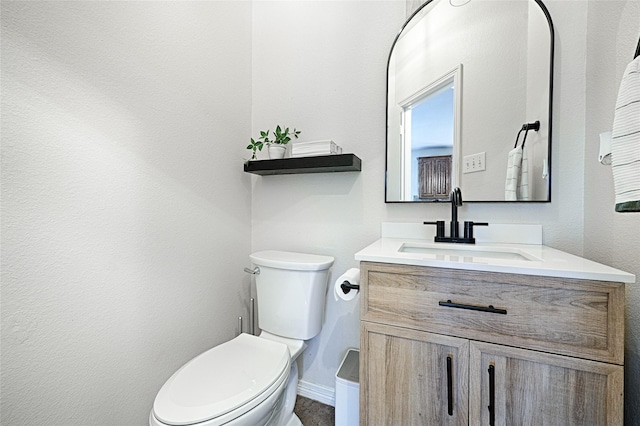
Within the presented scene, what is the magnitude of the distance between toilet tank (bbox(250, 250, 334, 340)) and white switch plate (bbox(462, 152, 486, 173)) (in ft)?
2.57

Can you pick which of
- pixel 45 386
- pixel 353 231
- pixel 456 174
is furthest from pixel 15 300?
pixel 456 174

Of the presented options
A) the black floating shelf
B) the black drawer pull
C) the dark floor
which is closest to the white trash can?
the dark floor

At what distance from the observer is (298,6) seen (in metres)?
1.51

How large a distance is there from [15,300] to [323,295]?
3.49 feet

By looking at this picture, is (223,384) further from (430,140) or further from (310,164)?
(430,140)

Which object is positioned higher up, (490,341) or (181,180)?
(181,180)

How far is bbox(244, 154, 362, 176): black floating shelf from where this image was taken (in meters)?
1.23

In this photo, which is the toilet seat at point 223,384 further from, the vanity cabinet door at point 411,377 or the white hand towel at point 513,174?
the white hand towel at point 513,174

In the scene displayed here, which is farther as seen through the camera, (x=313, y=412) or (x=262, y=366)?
(x=313, y=412)

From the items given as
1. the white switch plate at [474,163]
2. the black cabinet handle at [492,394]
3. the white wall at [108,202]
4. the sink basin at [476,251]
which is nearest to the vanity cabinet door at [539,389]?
the black cabinet handle at [492,394]

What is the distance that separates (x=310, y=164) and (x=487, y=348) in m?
1.00

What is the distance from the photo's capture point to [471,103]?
3.83ft

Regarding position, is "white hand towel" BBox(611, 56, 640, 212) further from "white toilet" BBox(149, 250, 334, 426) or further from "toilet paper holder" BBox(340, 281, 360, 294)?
"white toilet" BBox(149, 250, 334, 426)

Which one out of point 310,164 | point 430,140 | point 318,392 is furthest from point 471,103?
point 318,392
